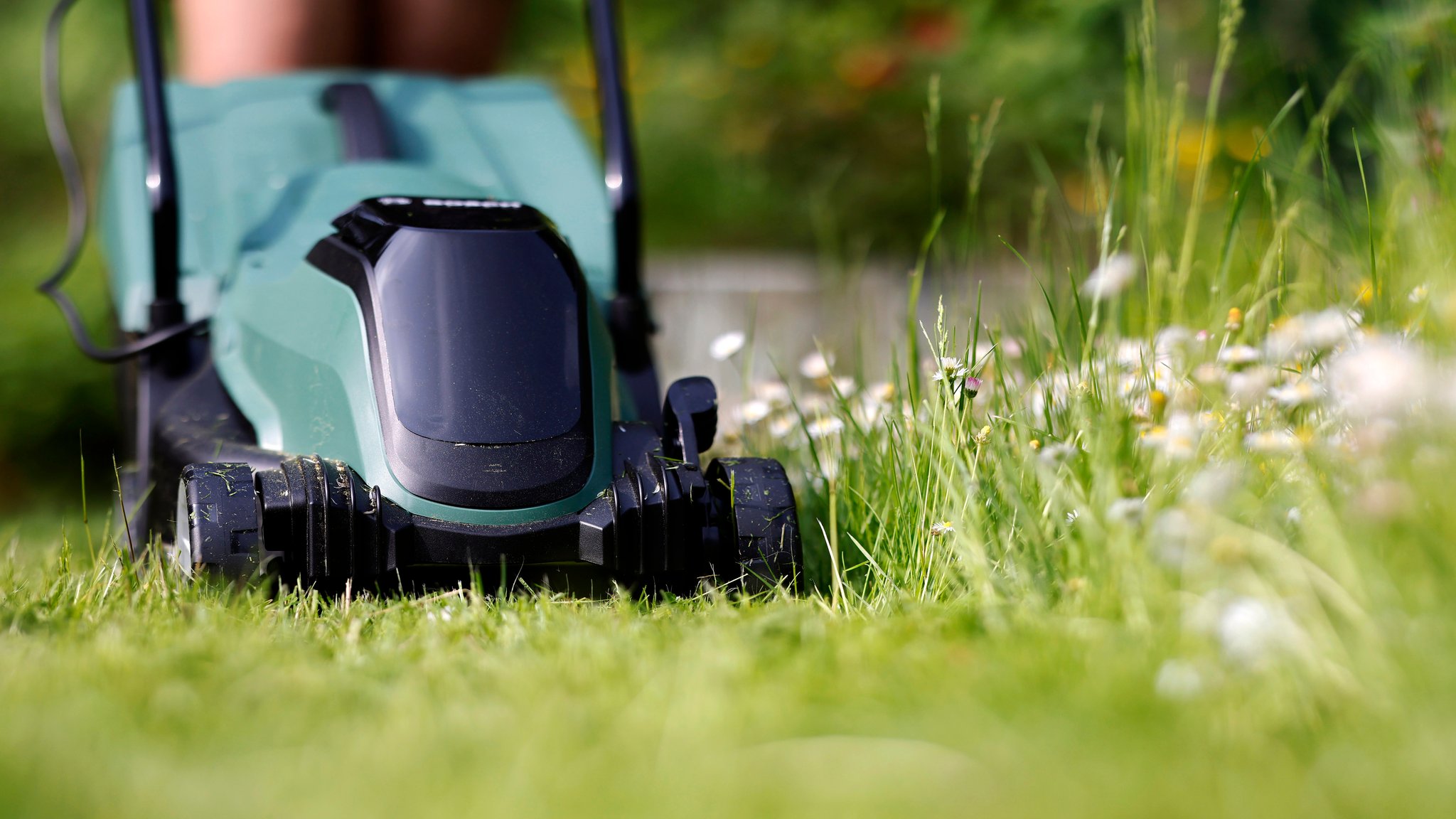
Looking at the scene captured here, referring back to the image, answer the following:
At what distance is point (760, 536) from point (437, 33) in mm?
1496

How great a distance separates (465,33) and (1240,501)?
6.35 ft

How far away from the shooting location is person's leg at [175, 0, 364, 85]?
2.50 metres

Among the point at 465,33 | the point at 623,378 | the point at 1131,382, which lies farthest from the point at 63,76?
the point at 1131,382

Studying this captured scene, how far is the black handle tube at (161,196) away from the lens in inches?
76.6

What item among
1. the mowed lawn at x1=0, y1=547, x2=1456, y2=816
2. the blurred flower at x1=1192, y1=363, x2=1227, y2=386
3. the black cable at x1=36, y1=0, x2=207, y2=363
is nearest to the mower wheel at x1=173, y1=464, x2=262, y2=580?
the mowed lawn at x1=0, y1=547, x2=1456, y2=816

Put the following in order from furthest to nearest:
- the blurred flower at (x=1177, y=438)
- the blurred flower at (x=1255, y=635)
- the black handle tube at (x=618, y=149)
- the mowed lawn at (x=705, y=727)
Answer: the black handle tube at (x=618, y=149) < the blurred flower at (x=1177, y=438) < the blurred flower at (x=1255, y=635) < the mowed lawn at (x=705, y=727)

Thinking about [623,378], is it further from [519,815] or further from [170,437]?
[519,815]

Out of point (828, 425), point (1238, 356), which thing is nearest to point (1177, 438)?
point (1238, 356)

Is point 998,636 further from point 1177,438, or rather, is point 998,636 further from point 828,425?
A: point 828,425

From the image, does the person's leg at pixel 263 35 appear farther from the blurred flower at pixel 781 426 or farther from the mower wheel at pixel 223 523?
the mower wheel at pixel 223 523

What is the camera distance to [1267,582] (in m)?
1.14

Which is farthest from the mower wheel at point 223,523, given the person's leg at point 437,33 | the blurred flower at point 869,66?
the blurred flower at point 869,66

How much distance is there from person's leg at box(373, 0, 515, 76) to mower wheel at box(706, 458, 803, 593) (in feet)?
→ 4.61

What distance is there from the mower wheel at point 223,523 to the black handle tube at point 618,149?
2.57 feet
